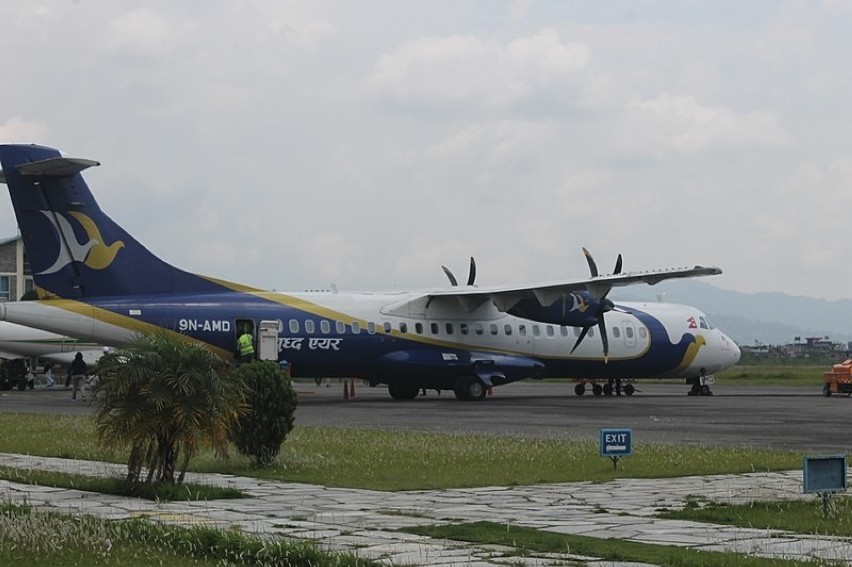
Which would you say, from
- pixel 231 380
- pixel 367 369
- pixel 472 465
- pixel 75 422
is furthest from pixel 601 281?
pixel 231 380

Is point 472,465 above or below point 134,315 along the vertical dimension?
below

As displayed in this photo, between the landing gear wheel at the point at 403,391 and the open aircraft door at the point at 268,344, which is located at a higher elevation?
the open aircraft door at the point at 268,344

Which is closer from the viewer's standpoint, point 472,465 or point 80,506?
A: point 80,506

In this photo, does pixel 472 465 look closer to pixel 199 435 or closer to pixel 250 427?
pixel 250 427

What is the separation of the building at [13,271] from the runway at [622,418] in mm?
53569

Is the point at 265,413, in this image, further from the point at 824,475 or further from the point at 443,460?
the point at 824,475

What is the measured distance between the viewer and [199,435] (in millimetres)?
12859

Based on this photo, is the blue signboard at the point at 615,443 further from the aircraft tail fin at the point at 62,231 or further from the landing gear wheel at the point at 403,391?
the landing gear wheel at the point at 403,391

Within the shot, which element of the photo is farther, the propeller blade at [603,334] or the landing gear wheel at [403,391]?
the landing gear wheel at [403,391]

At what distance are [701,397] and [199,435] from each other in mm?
31316

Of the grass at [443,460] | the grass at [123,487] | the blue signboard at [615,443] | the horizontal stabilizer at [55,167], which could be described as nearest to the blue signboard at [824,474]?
the grass at [443,460]

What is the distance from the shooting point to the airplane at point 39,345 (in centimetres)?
5806

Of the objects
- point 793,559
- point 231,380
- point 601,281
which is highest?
point 601,281

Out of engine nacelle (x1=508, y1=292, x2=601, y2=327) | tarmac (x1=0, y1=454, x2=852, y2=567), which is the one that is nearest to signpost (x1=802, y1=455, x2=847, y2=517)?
tarmac (x1=0, y1=454, x2=852, y2=567)
